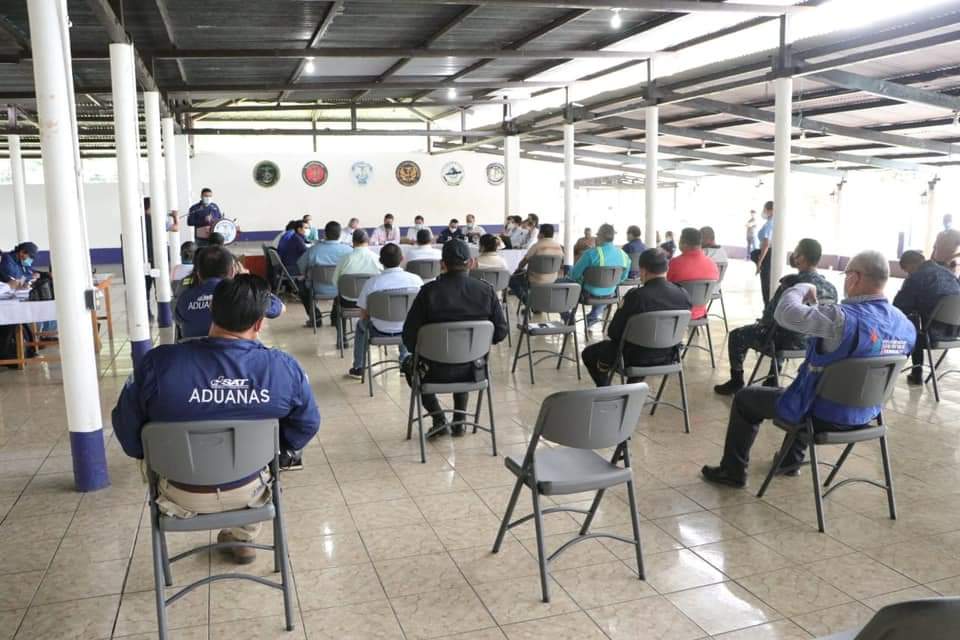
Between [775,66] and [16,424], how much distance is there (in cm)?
761

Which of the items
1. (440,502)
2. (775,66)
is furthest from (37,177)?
(440,502)

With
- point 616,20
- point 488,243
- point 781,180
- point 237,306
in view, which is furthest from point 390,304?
point 781,180

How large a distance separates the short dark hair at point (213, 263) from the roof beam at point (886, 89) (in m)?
6.74

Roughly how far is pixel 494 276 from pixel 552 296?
1.46 meters

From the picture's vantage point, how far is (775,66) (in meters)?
7.99

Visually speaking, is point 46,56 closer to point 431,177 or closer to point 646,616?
point 646,616

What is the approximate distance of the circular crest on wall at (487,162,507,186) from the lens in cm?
1855

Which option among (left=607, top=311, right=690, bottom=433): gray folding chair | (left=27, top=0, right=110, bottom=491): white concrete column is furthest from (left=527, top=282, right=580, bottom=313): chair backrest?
(left=27, top=0, right=110, bottom=491): white concrete column

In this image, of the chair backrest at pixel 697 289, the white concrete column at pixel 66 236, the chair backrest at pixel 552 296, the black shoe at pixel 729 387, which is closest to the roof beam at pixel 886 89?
the chair backrest at pixel 697 289

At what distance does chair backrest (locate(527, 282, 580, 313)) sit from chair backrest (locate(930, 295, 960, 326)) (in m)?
2.67

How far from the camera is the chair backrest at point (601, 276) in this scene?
24.1ft

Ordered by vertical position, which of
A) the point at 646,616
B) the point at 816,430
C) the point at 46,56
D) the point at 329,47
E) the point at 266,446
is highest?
the point at 329,47

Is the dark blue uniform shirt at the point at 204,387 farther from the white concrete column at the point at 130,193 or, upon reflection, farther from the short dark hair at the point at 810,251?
the white concrete column at the point at 130,193

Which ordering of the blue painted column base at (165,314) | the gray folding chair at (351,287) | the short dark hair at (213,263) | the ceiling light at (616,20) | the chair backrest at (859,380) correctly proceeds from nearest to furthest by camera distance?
the chair backrest at (859,380)
the short dark hair at (213,263)
the gray folding chair at (351,287)
the ceiling light at (616,20)
the blue painted column base at (165,314)
